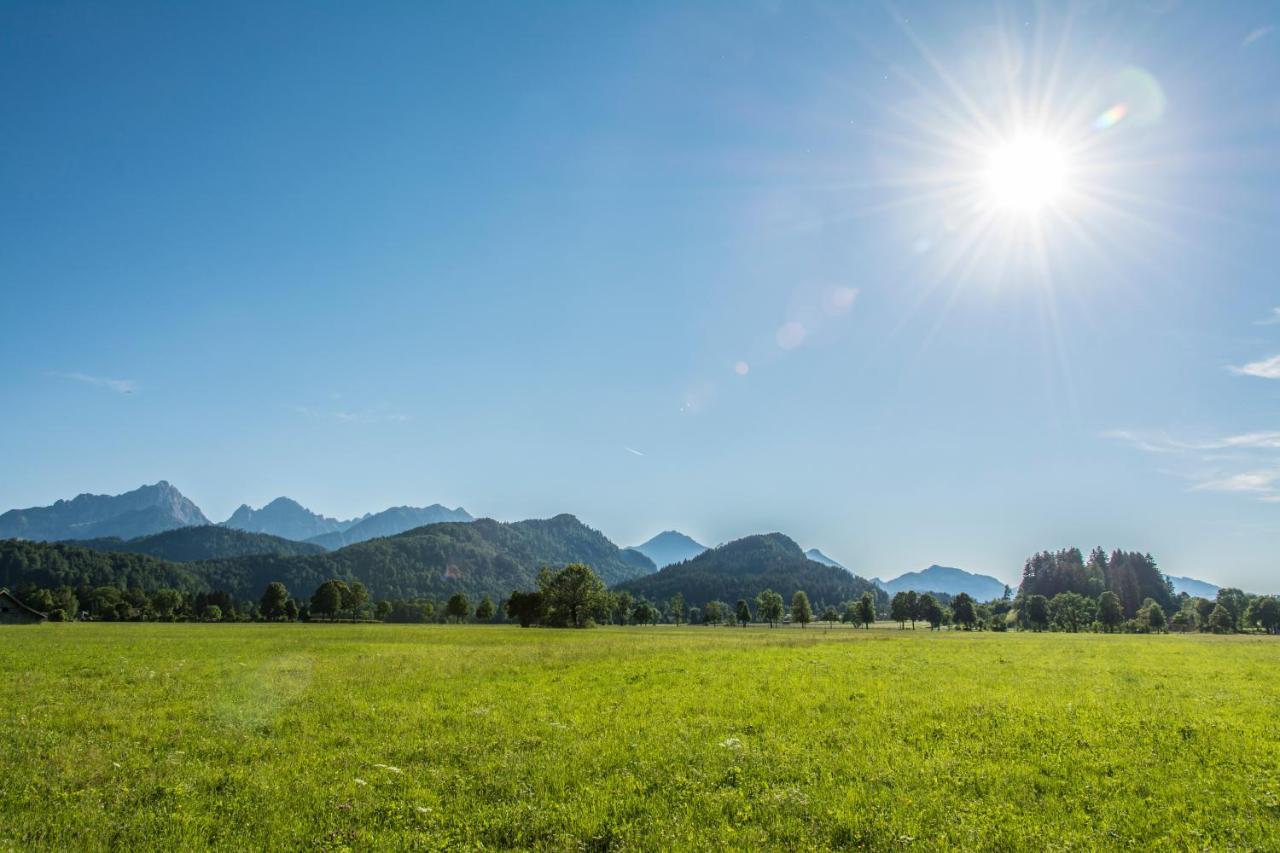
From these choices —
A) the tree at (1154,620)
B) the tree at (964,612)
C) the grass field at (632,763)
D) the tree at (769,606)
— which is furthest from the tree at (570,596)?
the tree at (1154,620)

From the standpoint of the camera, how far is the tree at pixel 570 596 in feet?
397

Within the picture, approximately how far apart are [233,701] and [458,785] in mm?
13541

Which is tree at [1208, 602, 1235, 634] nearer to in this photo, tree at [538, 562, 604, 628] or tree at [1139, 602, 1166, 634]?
tree at [1139, 602, 1166, 634]

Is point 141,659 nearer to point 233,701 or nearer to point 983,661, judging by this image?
point 233,701

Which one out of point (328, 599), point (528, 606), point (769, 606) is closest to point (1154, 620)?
point (769, 606)

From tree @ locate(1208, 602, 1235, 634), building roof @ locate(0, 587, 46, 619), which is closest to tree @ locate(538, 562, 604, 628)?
building roof @ locate(0, 587, 46, 619)

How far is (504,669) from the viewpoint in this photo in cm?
3228

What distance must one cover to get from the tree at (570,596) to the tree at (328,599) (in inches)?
3115

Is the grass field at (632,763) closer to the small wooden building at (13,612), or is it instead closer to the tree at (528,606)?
the tree at (528,606)

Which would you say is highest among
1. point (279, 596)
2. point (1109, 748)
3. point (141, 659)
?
point (1109, 748)

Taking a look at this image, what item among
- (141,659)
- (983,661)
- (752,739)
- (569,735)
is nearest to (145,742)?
(569,735)

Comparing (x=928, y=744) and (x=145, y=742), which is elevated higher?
(x=928, y=744)

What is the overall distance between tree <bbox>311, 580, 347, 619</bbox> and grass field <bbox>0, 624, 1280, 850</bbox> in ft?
514

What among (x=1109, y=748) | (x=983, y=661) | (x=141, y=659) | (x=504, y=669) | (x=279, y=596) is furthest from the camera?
(x=279, y=596)
